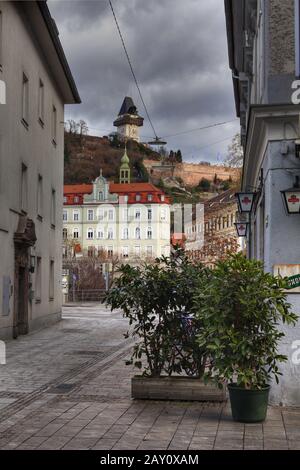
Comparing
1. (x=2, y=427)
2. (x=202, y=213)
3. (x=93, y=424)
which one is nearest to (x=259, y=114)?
(x=93, y=424)

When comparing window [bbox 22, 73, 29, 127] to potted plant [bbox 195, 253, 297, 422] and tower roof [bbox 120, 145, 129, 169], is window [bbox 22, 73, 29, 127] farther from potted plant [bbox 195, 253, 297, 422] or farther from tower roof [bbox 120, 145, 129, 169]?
tower roof [bbox 120, 145, 129, 169]

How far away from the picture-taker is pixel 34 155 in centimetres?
2272

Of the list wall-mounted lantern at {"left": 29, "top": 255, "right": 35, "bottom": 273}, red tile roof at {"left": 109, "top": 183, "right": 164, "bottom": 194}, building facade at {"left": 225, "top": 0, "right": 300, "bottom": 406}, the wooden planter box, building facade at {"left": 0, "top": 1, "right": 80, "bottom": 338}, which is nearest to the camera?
building facade at {"left": 225, "top": 0, "right": 300, "bottom": 406}

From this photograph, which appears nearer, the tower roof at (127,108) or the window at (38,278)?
the window at (38,278)

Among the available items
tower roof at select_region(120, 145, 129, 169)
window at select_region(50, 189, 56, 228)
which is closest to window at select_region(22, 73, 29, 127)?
window at select_region(50, 189, 56, 228)

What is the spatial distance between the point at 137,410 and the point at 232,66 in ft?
52.1

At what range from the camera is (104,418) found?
843cm

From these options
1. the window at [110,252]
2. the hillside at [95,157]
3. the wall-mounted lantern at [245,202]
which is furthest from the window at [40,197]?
the hillside at [95,157]

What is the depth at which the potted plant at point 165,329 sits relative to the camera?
960cm

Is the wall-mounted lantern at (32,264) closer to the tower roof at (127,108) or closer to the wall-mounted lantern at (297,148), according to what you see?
the wall-mounted lantern at (297,148)

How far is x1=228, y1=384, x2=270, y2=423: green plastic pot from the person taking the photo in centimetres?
816

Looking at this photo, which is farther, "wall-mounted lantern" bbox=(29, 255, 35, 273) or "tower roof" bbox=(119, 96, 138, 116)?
"tower roof" bbox=(119, 96, 138, 116)

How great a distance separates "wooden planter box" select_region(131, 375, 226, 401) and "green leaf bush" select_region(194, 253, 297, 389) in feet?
3.63

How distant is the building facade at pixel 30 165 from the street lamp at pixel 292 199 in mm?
10828
